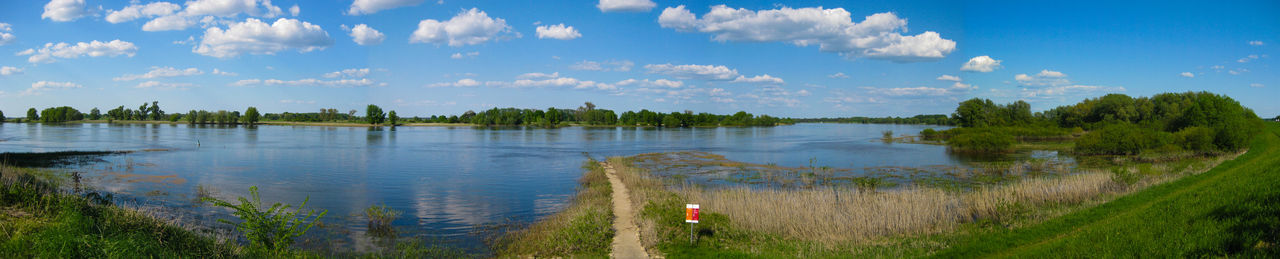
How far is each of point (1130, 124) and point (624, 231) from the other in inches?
2525

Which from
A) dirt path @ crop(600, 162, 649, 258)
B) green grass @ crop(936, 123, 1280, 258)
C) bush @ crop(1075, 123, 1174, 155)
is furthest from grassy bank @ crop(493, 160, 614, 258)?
bush @ crop(1075, 123, 1174, 155)

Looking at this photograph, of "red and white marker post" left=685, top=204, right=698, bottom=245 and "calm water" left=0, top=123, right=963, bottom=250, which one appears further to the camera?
"calm water" left=0, top=123, right=963, bottom=250

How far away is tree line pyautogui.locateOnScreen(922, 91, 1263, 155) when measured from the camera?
139ft

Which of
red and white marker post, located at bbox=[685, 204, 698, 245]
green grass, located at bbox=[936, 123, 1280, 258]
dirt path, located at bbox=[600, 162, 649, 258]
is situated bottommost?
dirt path, located at bbox=[600, 162, 649, 258]

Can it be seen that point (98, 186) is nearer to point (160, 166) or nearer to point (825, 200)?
point (160, 166)

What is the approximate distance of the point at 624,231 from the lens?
49.2 feet

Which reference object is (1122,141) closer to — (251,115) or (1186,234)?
(1186,234)

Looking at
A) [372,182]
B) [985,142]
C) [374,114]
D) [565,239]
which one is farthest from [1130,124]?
[374,114]

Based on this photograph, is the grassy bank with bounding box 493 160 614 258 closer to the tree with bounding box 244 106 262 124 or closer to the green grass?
the green grass

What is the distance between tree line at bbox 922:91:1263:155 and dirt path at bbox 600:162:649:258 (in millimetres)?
44000

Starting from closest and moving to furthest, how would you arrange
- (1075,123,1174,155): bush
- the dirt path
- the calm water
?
the dirt path → the calm water → (1075,123,1174,155): bush

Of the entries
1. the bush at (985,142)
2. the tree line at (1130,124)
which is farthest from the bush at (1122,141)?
the bush at (985,142)

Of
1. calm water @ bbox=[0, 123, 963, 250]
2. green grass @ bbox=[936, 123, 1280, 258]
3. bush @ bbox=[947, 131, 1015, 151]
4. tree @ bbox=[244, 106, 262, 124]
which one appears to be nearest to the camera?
green grass @ bbox=[936, 123, 1280, 258]

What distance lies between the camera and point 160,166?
37.3m
